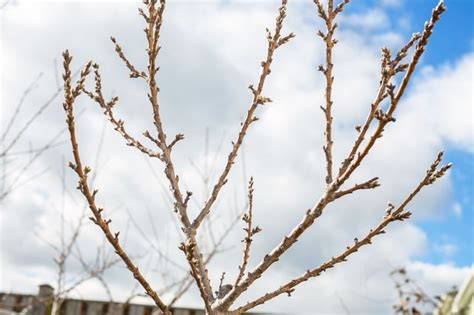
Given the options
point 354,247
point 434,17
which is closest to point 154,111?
point 354,247

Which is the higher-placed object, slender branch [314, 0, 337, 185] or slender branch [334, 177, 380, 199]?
slender branch [314, 0, 337, 185]

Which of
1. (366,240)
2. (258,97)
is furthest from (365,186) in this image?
(258,97)

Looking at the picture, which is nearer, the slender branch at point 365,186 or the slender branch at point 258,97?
the slender branch at point 365,186

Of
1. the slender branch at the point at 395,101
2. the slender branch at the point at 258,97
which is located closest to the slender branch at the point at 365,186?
the slender branch at the point at 395,101

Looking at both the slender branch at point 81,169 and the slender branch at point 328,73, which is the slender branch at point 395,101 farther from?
the slender branch at point 81,169

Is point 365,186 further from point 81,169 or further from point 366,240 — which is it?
point 81,169

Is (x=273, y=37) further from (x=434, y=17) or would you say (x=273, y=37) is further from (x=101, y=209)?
(x=101, y=209)

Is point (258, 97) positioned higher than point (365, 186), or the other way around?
point (258, 97)

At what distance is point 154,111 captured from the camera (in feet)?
7.66

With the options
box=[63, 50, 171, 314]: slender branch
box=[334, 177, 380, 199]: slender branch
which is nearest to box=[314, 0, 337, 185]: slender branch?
box=[334, 177, 380, 199]: slender branch

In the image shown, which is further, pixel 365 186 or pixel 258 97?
pixel 258 97

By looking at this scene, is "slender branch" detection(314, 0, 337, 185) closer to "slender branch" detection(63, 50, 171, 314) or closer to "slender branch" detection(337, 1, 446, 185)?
"slender branch" detection(337, 1, 446, 185)

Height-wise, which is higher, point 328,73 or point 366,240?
point 328,73

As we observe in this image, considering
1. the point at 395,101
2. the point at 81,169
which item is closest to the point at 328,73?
the point at 395,101
